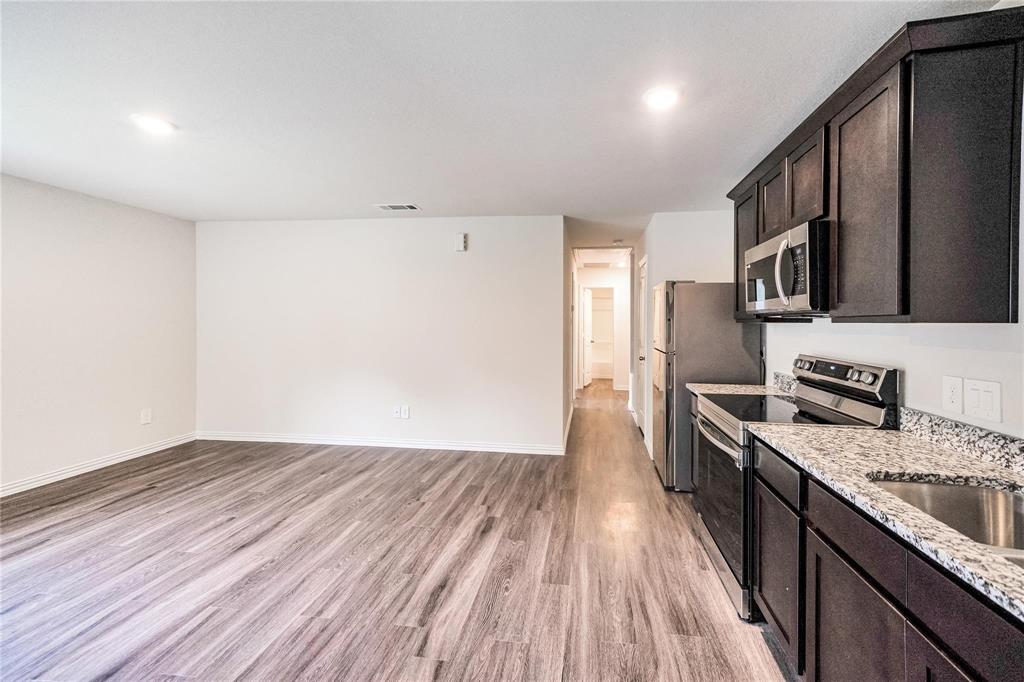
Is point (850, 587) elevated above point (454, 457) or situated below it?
above

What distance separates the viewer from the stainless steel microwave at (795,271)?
1.80 metres

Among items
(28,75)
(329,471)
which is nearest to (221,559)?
(329,471)

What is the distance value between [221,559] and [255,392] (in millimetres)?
2836

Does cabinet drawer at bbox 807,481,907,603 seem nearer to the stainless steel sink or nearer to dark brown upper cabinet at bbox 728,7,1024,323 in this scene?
the stainless steel sink

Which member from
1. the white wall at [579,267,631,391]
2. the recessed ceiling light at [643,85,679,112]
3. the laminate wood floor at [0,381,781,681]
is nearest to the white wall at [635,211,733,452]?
the laminate wood floor at [0,381,781,681]

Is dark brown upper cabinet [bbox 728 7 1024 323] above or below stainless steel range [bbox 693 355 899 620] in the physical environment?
above

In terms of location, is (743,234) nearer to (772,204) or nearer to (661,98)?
(772,204)

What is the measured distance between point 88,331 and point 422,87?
4005 mm

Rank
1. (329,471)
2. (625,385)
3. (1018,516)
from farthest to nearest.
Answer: (625,385) < (329,471) < (1018,516)

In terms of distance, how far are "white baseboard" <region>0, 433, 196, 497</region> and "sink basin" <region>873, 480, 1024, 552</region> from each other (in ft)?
17.9

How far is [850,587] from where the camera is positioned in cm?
116

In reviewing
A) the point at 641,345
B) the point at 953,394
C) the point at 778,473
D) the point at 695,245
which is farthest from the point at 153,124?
the point at 641,345

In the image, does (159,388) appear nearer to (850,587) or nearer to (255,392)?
(255,392)

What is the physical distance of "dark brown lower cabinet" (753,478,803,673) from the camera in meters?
1.45
